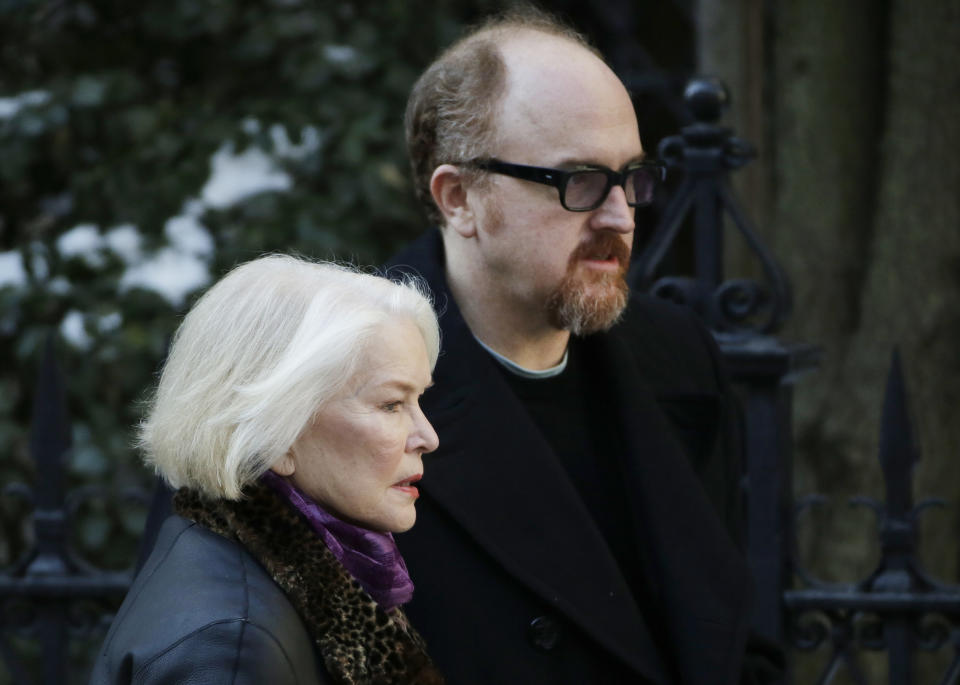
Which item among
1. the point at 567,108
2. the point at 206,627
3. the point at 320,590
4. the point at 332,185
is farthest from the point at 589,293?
the point at 332,185

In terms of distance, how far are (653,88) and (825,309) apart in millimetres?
1426

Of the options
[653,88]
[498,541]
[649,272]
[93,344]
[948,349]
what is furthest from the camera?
[653,88]

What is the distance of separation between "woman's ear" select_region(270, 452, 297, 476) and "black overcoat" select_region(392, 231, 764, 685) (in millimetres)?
484

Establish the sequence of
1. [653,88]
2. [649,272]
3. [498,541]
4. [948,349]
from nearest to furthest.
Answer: [498,541] → [649,272] → [948,349] → [653,88]

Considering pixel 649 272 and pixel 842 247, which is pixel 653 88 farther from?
pixel 649 272

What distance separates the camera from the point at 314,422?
5.69 ft

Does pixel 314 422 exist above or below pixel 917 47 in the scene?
above

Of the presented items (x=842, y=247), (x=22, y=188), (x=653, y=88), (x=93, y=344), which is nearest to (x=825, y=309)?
(x=842, y=247)

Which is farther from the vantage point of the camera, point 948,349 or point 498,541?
point 948,349

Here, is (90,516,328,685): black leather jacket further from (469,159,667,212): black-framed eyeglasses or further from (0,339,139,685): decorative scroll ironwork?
(0,339,139,685): decorative scroll ironwork

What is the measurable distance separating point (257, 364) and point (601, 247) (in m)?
0.80

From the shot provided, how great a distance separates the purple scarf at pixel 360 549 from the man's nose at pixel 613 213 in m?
0.75

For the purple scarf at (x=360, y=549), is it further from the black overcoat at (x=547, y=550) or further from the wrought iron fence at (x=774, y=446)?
the wrought iron fence at (x=774, y=446)

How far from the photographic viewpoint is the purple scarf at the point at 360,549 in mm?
1731
